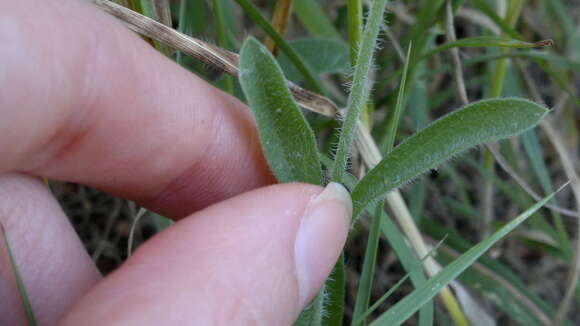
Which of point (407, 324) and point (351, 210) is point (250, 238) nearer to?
point (351, 210)

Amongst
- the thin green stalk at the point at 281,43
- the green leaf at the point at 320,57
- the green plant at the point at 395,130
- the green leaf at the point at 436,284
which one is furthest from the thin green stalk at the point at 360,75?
the green leaf at the point at 320,57

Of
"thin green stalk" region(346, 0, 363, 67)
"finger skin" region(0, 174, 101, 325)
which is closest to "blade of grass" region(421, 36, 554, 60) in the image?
"thin green stalk" region(346, 0, 363, 67)

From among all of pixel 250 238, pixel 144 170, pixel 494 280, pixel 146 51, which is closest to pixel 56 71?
pixel 146 51

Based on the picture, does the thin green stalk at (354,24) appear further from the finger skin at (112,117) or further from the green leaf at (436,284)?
the green leaf at (436,284)

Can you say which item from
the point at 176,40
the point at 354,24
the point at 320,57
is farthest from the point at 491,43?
the point at 176,40

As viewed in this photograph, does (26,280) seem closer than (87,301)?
No

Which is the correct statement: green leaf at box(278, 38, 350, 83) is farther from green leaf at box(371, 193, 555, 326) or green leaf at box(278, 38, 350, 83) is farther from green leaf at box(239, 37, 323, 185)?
green leaf at box(371, 193, 555, 326)

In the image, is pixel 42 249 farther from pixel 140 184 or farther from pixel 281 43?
pixel 281 43
